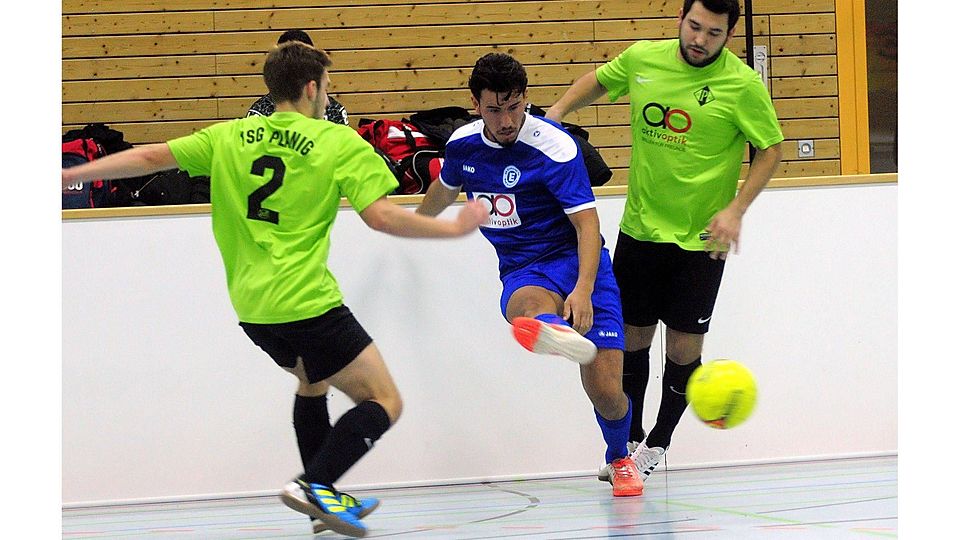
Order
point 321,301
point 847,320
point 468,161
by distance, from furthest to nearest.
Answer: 1. point 847,320
2. point 468,161
3. point 321,301

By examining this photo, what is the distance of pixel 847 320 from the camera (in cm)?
460

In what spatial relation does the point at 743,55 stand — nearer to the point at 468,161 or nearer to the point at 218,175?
the point at 468,161

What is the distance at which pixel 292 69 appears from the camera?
3113 millimetres

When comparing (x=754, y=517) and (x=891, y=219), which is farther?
(x=891, y=219)

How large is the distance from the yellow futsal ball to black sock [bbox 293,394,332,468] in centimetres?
122

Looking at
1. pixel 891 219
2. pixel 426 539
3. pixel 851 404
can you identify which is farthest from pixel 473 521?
pixel 891 219

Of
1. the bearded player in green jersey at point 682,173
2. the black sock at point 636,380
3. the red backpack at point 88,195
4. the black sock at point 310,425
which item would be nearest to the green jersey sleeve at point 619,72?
the bearded player in green jersey at point 682,173

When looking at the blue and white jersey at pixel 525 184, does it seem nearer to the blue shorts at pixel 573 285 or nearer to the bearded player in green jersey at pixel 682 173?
A: the blue shorts at pixel 573 285

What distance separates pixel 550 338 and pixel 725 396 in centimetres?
64

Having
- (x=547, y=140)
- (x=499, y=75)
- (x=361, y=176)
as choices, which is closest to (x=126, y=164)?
(x=361, y=176)

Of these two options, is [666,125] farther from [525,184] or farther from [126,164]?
[126,164]

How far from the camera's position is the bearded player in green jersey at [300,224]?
10.0 feet

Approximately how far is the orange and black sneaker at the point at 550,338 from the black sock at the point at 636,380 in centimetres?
80

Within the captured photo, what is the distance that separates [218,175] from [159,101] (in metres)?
3.64
